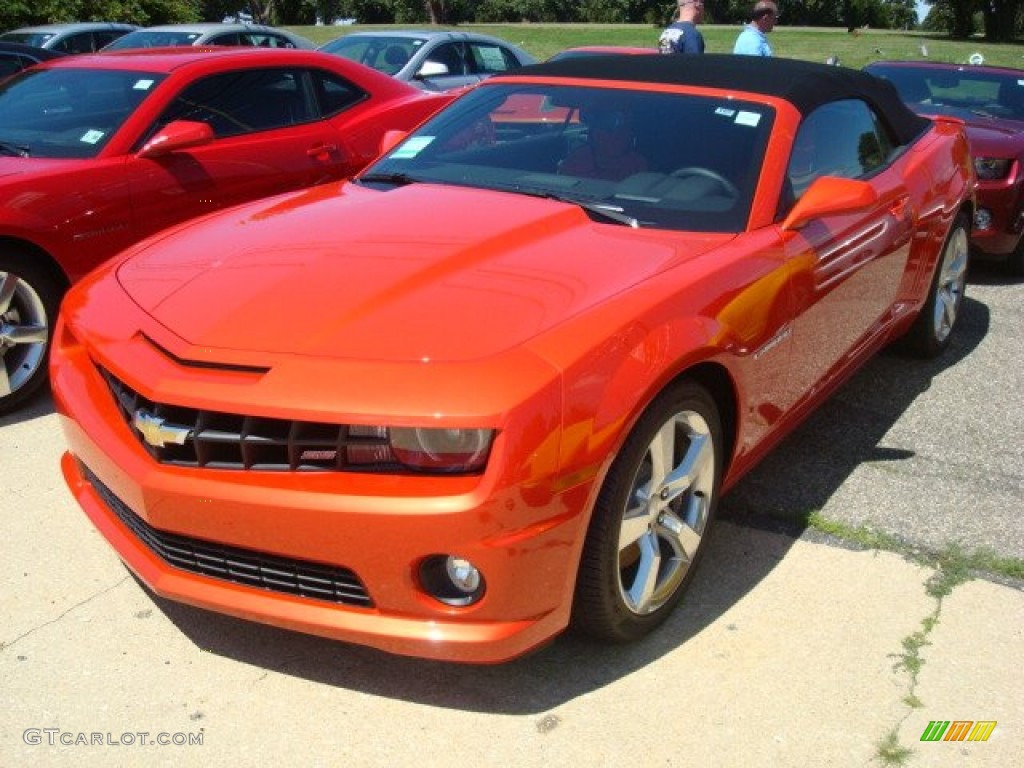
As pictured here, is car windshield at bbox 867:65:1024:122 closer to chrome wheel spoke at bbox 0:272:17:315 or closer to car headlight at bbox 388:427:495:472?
chrome wheel spoke at bbox 0:272:17:315

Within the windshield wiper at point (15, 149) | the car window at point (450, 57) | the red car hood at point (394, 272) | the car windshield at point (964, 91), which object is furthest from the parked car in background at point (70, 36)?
the red car hood at point (394, 272)

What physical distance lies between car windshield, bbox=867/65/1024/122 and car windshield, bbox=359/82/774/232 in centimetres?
450

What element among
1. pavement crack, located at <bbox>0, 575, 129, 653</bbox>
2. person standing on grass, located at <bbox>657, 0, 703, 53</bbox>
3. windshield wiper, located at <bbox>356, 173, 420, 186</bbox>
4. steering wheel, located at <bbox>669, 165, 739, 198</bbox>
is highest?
person standing on grass, located at <bbox>657, 0, 703, 53</bbox>

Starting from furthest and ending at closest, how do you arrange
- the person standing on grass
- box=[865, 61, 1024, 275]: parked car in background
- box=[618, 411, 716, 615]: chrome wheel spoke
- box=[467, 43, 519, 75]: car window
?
box=[467, 43, 519, 75]: car window → the person standing on grass → box=[865, 61, 1024, 275]: parked car in background → box=[618, 411, 716, 615]: chrome wheel spoke

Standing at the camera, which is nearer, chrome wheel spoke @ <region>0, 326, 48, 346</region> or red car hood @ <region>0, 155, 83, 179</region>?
chrome wheel spoke @ <region>0, 326, 48, 346</region>

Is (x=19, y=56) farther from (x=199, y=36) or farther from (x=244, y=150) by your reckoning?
(x=244, y=150)

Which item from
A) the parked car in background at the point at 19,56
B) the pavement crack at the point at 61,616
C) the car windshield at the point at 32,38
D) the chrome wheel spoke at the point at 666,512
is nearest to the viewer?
the chrome wheel spoke at the point at 666,512

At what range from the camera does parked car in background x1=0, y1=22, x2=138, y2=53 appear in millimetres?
13523

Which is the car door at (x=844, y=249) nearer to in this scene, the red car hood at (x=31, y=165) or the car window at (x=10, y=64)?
the red car hood at (x=31, y=165)

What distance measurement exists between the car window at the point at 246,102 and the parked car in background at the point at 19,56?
3.76 m

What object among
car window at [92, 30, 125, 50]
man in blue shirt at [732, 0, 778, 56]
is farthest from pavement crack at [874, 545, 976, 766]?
car window at [92, 30, 125, 50]

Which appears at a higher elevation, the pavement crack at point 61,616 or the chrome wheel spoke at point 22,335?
the chrome wheel spoke at point 22,335

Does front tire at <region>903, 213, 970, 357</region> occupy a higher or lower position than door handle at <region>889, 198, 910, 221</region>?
lower

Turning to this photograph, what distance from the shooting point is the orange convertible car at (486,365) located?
7.67 ft
